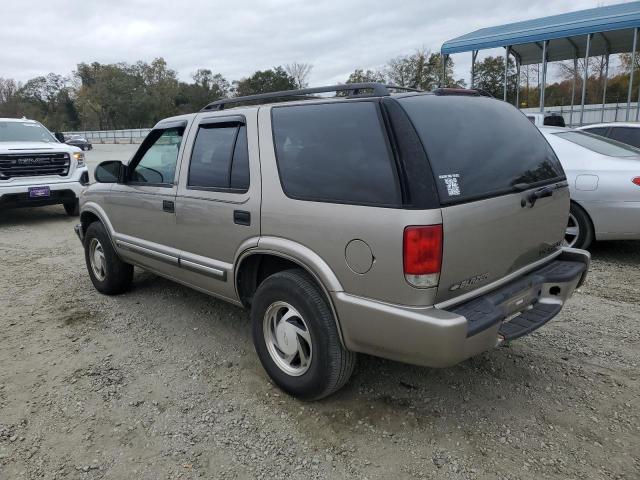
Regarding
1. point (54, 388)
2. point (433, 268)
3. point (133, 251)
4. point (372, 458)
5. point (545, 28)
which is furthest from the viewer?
point (545, 28)

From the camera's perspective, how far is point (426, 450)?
2555 mm

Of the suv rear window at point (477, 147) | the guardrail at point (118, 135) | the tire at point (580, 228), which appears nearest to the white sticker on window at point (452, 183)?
the suv rear window at point (477, 147)

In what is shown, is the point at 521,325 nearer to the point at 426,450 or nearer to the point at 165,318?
the point at 426,450

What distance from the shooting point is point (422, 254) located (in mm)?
2301

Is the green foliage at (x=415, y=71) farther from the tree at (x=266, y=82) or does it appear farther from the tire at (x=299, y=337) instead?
the tire at (x=299, y=337)

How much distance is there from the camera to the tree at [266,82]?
6069cm

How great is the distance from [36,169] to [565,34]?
14.9m

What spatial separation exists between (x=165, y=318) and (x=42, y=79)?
9626 cm

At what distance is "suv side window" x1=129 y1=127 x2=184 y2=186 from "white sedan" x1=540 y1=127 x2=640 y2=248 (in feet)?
14.2

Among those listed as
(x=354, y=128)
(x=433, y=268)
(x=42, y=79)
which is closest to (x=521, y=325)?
(x=433, y=268)

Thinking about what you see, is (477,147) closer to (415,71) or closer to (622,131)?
(622,131)

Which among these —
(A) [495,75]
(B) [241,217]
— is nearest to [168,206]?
(B) [241,217]

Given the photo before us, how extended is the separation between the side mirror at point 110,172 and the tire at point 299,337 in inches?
82.7

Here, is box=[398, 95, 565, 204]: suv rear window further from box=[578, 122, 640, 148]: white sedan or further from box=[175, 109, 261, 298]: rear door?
box=[578, 122, 640, 148]: white sedan
